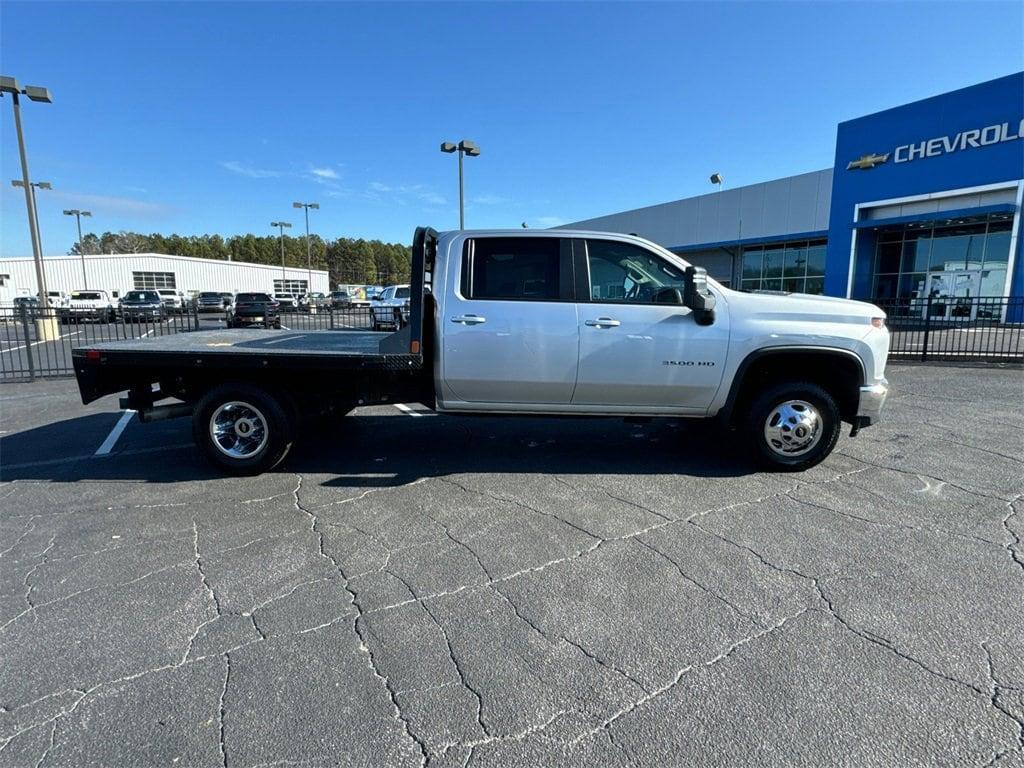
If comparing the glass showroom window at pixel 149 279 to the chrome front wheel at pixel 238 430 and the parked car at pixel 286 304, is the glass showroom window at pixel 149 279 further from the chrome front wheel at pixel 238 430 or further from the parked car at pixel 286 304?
the chrome front wheel at pixel 238 430

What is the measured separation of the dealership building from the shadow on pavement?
1106 centimetres

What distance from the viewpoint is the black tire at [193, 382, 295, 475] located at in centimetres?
485

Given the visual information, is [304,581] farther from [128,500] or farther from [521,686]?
[128,500]

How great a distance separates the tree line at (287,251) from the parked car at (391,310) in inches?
2756

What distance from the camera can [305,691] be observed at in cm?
234

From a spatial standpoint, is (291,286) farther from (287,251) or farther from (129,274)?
(287,251)

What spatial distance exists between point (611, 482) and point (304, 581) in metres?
2.61

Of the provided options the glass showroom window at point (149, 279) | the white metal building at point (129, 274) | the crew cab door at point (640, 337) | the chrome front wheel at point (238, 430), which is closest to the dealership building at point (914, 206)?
the crew cab door at point (640, 337)

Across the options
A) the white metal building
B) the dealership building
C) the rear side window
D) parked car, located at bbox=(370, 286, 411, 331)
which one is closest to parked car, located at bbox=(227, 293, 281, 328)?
parked car, located at bbox=(370, 286, 411, 331)

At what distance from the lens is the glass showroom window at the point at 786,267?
97.7ft

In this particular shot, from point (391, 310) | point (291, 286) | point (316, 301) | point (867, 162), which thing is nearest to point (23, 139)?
point (391, 310)

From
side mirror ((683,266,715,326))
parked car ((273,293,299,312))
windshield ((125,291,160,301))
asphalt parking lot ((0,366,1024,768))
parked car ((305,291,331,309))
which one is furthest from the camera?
parked car ((305,291,331,309))

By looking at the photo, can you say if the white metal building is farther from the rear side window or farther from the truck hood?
the truck hood

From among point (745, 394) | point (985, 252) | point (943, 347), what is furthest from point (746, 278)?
point (745, 394)
